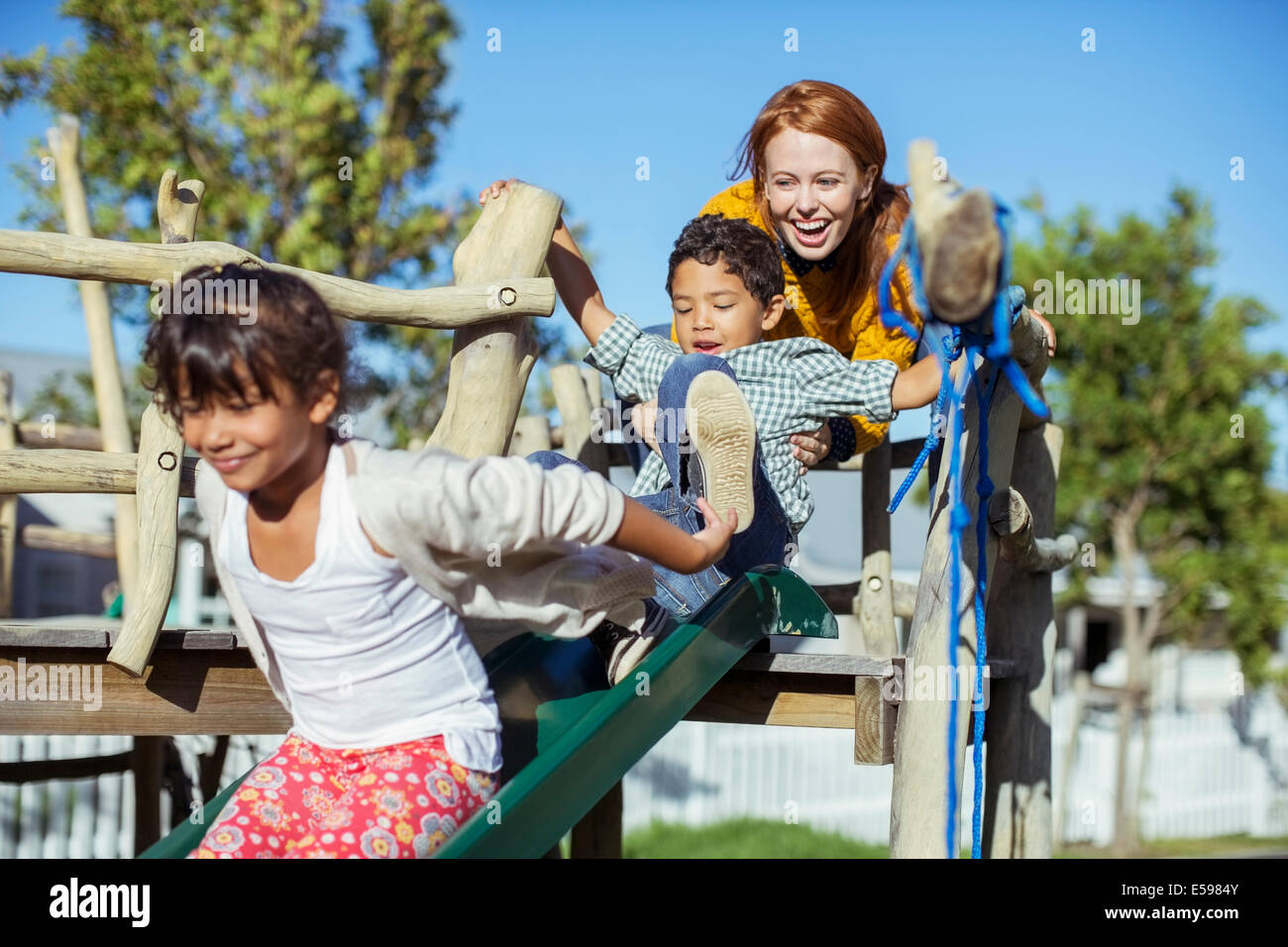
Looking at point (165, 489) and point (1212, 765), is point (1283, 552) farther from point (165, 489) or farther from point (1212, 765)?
point (165, 489)

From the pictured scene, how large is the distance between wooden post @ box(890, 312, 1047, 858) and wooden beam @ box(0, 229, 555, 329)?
104 cm

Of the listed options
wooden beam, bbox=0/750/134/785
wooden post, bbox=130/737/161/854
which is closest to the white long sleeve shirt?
wooden post, bbox=130/737/161/854

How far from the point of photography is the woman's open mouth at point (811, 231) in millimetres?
3846

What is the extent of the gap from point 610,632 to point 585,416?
2482 mm

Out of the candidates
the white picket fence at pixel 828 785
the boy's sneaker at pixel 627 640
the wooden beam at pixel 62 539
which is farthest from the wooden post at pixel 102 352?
the boy's sneaker at pixel 627 640

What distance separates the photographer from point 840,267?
4.04 meters

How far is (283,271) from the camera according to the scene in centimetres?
256

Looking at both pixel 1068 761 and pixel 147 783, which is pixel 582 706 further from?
pixel 1068 761

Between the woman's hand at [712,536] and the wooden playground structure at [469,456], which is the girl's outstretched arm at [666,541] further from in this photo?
the wooden playground structure at [469,456]

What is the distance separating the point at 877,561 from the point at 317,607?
2.98m

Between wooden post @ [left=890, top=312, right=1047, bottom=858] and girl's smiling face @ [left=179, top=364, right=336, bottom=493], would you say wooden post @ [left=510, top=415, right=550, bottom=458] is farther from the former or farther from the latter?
girl's smiling face @ [left=179, top=364, right=336, bottom=493]

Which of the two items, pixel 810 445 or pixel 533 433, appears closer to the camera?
pixel 810 445

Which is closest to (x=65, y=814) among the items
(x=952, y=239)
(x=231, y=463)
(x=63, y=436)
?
(x=63, y=436)
